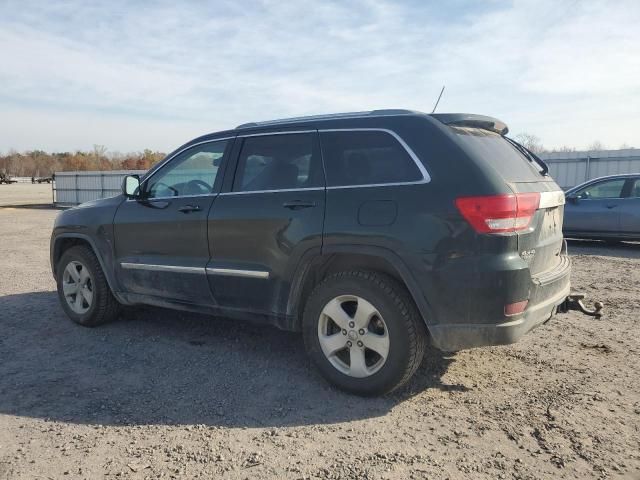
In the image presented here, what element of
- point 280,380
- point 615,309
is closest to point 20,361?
point 280,380

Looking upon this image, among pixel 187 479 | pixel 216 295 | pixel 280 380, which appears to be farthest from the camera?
pixel 216 295

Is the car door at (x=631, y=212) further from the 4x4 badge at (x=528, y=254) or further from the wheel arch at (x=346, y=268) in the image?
the wheel arch at (x=346, y=268)

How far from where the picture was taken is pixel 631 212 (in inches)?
414

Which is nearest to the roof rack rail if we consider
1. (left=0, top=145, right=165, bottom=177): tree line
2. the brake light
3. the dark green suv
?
the dark green suv

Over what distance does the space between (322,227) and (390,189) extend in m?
0.55

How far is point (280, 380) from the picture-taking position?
402 centimetres

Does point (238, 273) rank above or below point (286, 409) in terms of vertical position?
above

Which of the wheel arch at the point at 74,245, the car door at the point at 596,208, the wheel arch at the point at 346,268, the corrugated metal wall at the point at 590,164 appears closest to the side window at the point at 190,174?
the wheel arch at the point at 74,245

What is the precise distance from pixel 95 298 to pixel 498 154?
3960 millimetres

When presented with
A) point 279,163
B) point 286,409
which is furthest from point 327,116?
point 286,409

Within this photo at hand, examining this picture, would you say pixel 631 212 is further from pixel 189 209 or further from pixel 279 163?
pixel 189 209

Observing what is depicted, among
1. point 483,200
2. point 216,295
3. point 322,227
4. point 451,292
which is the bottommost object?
point 216,295

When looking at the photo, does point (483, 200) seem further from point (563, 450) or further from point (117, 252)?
point (117, 252)

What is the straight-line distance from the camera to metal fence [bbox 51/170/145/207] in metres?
27.2
